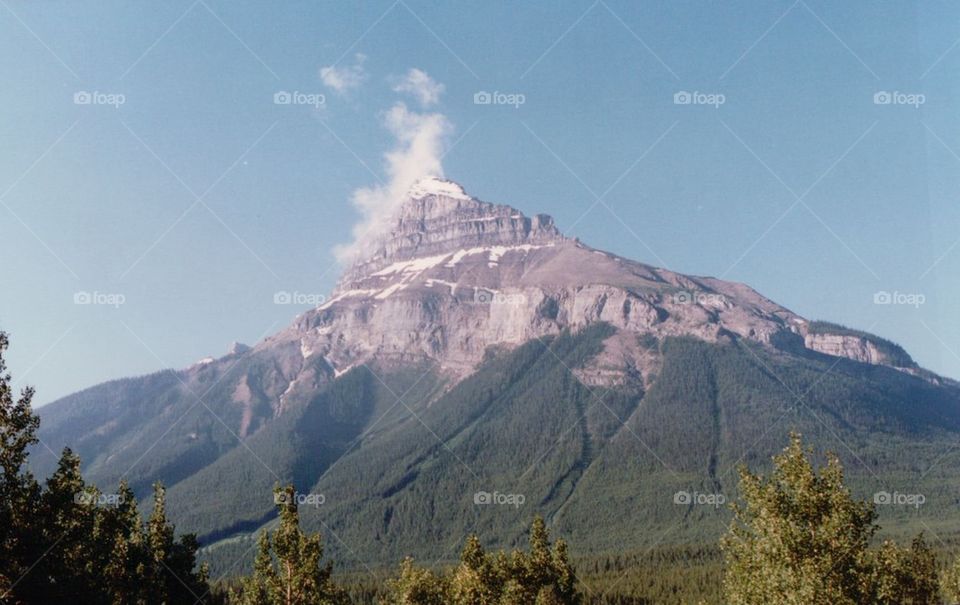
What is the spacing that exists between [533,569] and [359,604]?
5008 inches

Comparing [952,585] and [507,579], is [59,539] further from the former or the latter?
[952,585]

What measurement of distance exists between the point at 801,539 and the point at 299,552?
927 inches

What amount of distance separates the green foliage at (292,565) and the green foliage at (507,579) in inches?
622

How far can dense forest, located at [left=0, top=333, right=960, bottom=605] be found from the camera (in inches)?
1056

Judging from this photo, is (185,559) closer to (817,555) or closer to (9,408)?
(9,408)

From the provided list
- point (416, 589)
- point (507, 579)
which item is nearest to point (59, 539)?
point (507, 579)

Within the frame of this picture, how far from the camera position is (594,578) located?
7160 inches

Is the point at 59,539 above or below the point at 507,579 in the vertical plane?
above

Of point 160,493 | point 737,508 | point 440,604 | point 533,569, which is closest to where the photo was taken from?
point 737,508

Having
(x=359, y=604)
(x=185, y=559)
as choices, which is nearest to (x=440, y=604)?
(x=185, y=559)

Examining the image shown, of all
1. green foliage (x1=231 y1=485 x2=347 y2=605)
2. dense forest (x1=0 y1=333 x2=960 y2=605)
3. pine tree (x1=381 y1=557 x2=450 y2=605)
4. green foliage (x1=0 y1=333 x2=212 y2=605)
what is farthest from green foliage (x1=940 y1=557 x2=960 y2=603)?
green foliage (x1=0 y1=333 x2=212 y2=605)

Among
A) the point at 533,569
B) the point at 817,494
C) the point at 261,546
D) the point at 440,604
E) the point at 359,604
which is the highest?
the point at 817,494

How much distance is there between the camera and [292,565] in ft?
116

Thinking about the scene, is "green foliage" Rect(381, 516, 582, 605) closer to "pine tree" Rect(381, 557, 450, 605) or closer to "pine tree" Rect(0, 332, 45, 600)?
"pine tree" Rect(381, 557, 450, 605)
